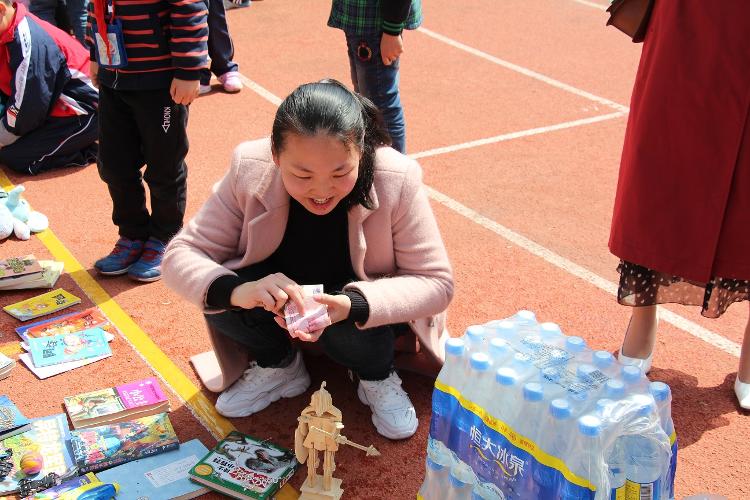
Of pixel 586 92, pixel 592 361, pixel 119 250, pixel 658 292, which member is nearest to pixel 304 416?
pixel 592 361

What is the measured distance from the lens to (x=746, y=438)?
3385 millimetres

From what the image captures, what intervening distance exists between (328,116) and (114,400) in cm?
150

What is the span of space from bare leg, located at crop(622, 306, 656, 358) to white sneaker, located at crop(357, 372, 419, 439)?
1.02 metres

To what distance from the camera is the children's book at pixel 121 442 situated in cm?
310

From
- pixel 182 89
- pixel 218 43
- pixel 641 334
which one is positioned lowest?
pixel 641 334

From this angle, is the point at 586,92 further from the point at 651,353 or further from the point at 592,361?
the point at 592,361

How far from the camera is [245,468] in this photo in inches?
121

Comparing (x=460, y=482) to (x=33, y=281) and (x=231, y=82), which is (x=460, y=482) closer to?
(x=33, y=281)

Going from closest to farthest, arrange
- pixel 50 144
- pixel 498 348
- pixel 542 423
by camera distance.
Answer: pixel 542 423 → pixel 498 348 → pixel 50 144

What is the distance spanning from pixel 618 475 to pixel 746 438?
1.23 meters

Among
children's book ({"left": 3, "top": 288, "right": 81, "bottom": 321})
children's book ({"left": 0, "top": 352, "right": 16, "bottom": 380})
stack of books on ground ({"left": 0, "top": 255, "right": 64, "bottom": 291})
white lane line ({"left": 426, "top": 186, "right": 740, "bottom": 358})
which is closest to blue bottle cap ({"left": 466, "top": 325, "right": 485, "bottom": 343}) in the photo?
white lane line ({"left": 426, "top": 186, "right": 740, "bottom": 358})

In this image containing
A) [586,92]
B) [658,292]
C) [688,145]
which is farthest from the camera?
[586,92]

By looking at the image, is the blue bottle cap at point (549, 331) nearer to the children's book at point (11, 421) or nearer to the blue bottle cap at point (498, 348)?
the blue bottle cap at point (498, 348)

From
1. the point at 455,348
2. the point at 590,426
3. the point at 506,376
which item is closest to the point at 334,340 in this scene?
the point at 455,348
